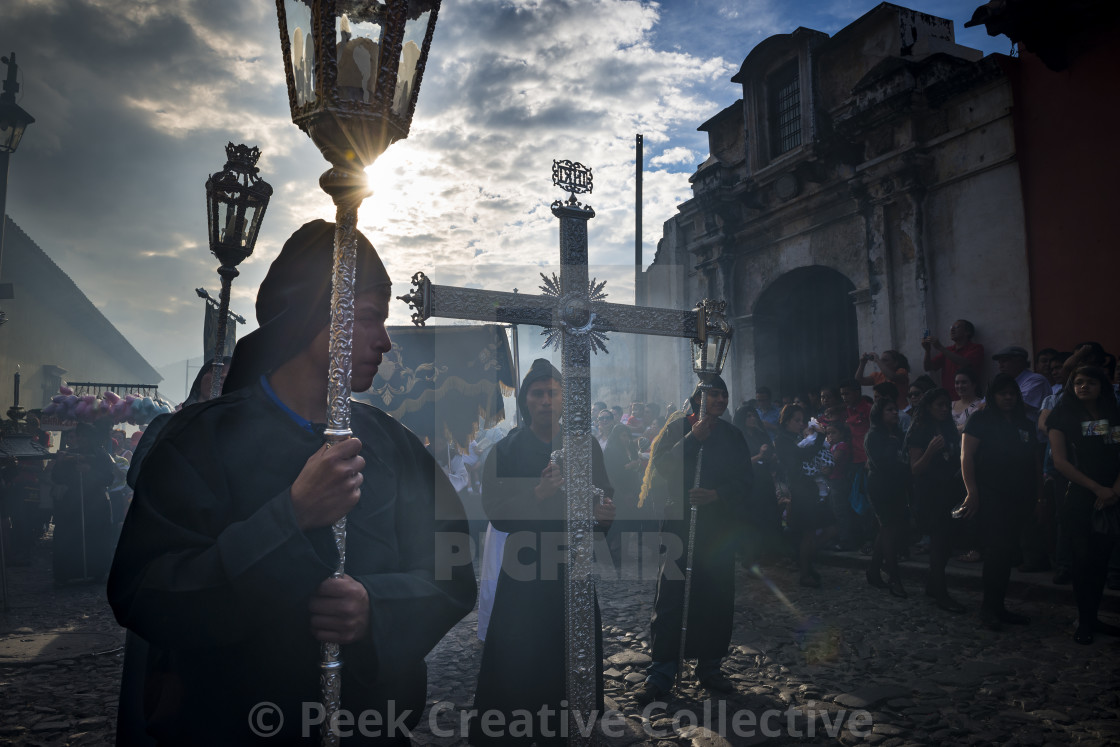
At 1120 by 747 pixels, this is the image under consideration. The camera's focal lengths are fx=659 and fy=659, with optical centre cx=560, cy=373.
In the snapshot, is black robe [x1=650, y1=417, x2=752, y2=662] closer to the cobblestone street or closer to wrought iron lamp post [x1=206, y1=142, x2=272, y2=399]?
the cobblestone street

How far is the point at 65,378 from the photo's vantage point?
23.7m

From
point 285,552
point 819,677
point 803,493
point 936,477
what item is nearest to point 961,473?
point 936,477

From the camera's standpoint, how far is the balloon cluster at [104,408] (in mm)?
9664

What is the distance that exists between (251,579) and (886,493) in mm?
6873

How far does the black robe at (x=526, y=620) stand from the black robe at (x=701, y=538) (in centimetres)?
116

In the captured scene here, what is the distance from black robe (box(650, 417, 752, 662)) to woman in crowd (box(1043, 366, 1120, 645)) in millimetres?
2516

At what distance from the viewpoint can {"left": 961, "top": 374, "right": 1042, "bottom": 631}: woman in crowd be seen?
5.61m

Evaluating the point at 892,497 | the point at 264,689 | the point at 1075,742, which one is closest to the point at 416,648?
the point at 264,689

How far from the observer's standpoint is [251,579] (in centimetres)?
139

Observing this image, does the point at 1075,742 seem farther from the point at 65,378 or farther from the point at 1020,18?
the point at 65,378

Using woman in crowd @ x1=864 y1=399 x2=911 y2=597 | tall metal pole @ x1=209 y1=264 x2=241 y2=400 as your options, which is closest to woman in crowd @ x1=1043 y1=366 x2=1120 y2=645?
woman in crowd @ x1=864 y1=399 x2=911 y2=597

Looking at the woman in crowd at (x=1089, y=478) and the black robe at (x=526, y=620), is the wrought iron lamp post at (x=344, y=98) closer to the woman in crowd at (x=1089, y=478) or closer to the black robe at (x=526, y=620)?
the black robe at (x=526, y=620)

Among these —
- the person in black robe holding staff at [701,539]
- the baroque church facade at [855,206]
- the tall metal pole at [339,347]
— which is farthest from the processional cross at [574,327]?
the baroque church facade at [855,206]

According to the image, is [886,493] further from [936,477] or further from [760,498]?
[760,498]
